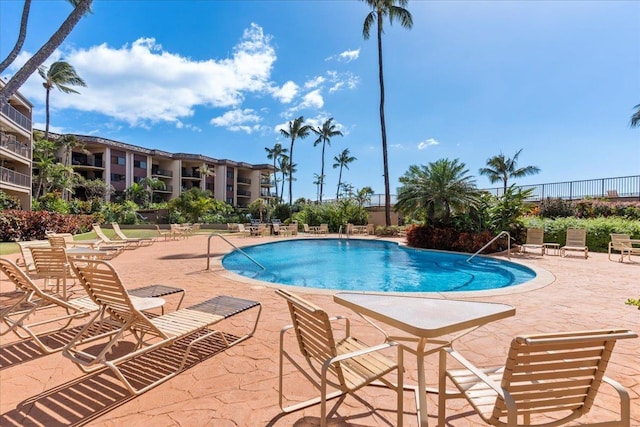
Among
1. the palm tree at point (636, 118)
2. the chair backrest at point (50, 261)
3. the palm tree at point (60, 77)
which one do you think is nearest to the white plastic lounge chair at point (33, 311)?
the chair backrest at point (50, 261)

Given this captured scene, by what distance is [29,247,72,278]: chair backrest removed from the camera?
453 cm

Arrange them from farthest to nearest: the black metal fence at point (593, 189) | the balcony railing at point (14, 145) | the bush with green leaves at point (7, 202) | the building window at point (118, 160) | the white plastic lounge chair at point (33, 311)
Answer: the building window at point (118, 160), the balcony railing at point (14, 145), the black metal fence at point (593, 189), the bush with green leaves at point (7, 202), the white plastic lounge chair at point (33, 311)

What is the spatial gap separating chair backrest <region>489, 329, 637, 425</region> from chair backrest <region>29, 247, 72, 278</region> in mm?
5686

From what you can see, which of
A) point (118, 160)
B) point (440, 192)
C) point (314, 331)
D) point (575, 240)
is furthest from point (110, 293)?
point (118, 160)

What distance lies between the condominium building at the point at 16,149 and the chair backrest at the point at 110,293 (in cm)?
2374

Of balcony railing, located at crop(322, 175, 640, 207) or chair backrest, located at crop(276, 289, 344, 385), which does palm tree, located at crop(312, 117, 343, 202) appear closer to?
balcony railing, located at crop(322, 175, 640, 207)

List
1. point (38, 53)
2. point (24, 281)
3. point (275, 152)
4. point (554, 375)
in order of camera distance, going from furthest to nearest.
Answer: point (275, 152) → point (38, 53) → point (24, 281) → point (554, 375)

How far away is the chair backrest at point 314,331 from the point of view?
5.96 ft

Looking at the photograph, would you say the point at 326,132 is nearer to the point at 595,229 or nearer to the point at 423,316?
the point at 595,229

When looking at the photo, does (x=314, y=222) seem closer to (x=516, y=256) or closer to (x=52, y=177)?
(x=516, y=256)

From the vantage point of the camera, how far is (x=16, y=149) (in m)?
21.5

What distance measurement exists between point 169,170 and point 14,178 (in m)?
25.2

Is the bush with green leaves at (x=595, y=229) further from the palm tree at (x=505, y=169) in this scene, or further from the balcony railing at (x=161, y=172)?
the balcony railing at (x=161, y=172)

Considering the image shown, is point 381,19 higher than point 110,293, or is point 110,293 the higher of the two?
point 381,19
